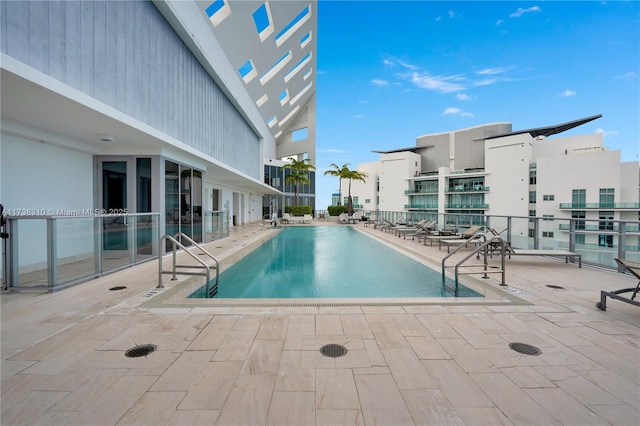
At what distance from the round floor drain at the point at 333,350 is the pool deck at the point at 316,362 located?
0.21 feet

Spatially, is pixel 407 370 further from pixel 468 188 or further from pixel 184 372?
pixel 468 188

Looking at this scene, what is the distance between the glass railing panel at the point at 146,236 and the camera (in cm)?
646

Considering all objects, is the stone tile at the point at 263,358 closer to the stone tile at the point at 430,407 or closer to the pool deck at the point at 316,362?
the pool deck at the point at 316,362

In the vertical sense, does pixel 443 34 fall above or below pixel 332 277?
above

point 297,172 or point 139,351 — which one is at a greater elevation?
point 297,172

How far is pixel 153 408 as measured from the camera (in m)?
1.85

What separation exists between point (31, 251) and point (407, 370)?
5388mm

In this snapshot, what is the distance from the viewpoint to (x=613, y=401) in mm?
1938

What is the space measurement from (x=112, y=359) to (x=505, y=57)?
42.3 meters

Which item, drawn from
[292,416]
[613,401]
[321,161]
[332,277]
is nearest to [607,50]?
[321,161]

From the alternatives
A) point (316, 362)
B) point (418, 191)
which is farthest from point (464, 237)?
point (418, 191)

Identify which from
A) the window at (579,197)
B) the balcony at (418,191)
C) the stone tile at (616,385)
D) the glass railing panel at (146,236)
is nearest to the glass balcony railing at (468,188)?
the balcony at (418,191)

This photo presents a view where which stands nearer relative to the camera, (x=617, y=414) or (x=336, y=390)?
(x=617, y=414)

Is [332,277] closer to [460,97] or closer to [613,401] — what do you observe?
[613,401]
